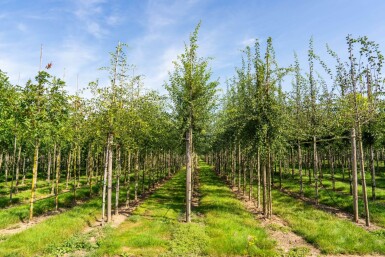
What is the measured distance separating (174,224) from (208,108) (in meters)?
9.70

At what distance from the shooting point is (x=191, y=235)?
1628 cm

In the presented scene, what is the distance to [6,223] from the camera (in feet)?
66.8

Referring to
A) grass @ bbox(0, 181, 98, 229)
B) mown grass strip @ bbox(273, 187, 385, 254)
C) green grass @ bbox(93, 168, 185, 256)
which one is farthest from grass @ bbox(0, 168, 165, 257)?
mown grass strip @ bbox(273, 187, 385, 254)

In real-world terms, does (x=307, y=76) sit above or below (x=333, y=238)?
above

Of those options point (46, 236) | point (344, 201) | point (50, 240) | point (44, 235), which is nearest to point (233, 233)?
point (50, 240)

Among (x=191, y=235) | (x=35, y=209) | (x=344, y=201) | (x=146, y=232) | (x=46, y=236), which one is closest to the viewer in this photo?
(x=46, y=236)

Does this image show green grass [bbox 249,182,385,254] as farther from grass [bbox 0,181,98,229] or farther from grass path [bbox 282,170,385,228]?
grass [bbox 0,181,98,229]

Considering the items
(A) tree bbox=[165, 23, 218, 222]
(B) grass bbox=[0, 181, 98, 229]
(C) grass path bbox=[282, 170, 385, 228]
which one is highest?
(A) tree bbox=[165, 23, 218, 222]

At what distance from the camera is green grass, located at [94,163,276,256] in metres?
14.1

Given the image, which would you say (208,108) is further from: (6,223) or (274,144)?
(6,223)

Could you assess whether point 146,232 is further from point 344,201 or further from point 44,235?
point 344,201

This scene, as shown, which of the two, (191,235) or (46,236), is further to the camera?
(191,235)

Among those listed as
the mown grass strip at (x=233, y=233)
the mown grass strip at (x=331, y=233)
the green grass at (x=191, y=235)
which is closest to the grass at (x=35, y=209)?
the green grass at (x=191, y=235)

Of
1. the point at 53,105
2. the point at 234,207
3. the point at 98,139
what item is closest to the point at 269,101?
the point at 234,207
